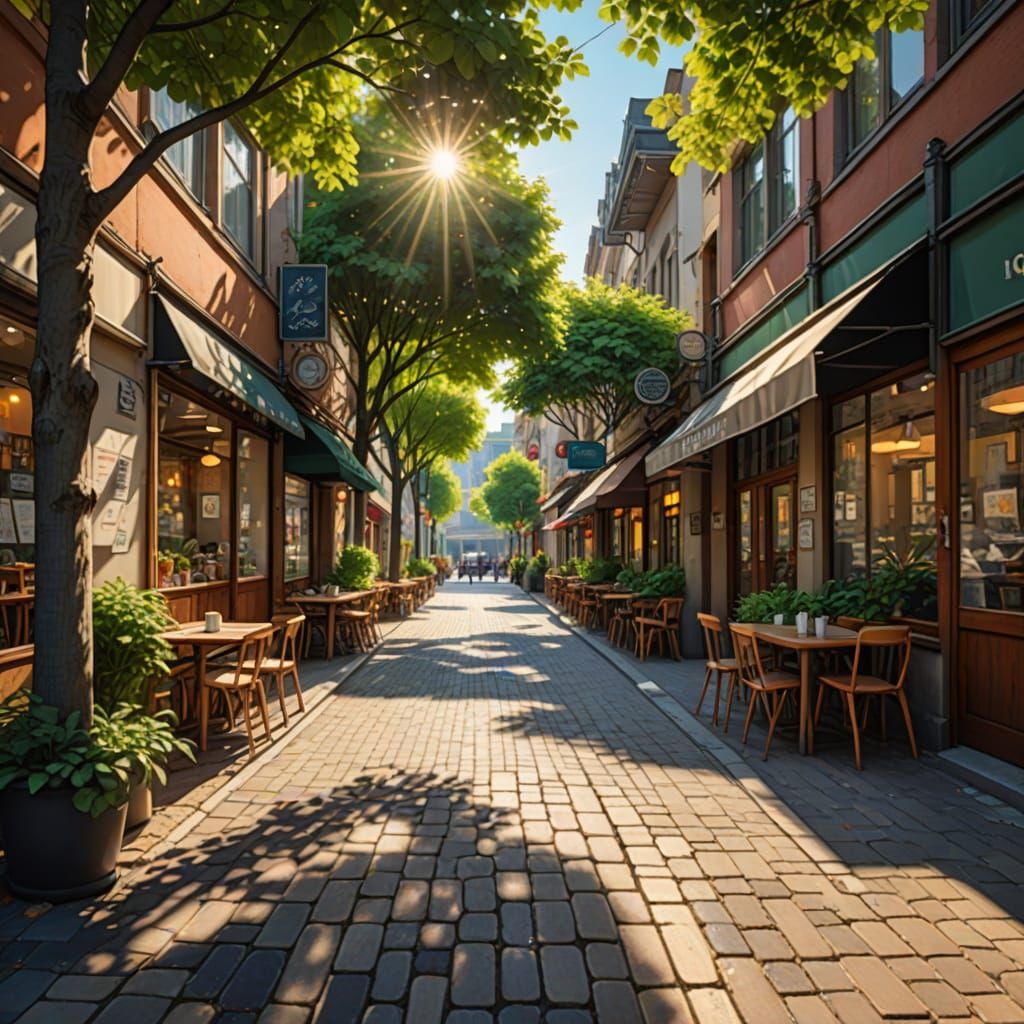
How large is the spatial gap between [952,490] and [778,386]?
1785mm

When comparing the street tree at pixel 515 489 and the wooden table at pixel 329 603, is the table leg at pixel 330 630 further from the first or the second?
the street tree at pixel 515 489

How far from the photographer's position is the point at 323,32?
14.3 ft

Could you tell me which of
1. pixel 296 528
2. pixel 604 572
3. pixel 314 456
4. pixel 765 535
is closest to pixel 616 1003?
pixel 765 535

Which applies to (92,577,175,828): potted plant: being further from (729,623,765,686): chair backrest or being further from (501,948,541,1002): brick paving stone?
(729,623,765,686): chair backrest

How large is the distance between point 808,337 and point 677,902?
5.71m

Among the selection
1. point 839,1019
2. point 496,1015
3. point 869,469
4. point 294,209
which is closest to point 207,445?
point 294,209

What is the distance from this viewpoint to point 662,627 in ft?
39.0

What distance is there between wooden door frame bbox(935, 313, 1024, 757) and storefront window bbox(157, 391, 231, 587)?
7368 mm

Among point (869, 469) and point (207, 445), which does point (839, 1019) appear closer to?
point (869, 469)

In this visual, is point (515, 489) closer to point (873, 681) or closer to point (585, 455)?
point (585, 455)

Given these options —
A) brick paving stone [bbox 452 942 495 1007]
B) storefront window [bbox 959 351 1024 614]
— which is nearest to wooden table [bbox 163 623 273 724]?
brick paving stone [bbox 452 942 495 1007]

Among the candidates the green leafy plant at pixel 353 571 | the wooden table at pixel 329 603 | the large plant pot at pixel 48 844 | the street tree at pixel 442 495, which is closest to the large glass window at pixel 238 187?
the wooden table at pixel 329 603

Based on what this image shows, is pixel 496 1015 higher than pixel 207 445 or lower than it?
lower

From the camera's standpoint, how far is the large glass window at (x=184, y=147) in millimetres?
7883
